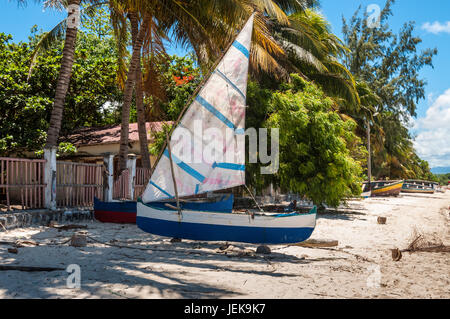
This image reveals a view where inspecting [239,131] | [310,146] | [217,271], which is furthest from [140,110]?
[217,271]

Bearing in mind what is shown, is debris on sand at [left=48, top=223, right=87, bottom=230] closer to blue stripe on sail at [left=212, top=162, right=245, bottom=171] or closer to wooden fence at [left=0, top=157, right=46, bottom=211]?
wooden fence at [left=0, top=157, right=46, bottom=211]

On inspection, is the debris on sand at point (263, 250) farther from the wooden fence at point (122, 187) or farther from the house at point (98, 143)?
the house at point (98, 143)

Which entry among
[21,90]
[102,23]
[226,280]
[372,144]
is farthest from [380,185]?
[226,280]

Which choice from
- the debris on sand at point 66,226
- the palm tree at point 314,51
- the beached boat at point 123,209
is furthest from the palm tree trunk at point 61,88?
the palm tree at point 314,51

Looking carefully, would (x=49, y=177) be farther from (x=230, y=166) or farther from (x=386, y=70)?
(x=386, y=70)

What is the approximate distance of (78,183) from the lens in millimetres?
12891

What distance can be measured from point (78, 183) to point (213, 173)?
19.2 feet

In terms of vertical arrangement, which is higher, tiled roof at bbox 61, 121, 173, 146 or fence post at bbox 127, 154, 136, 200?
tiled roof at bbox 61, 121, 173, 146

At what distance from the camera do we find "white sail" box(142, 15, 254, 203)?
8.92 meters

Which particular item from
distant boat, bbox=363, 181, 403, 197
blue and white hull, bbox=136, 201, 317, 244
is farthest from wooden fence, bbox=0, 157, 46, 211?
distant boat, bbox=363, 181, 403, 197

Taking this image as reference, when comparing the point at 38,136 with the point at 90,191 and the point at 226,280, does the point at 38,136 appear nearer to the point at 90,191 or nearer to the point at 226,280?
the point at 90,191

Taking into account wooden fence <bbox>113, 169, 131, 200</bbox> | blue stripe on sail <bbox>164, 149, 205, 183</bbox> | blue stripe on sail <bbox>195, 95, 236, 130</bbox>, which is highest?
blue stripe on sail <bbox>195, 95, 236, 130</bbox>

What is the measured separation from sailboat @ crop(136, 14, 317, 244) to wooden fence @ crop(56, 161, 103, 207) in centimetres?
456

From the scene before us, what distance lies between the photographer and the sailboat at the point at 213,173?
26.1 feet
